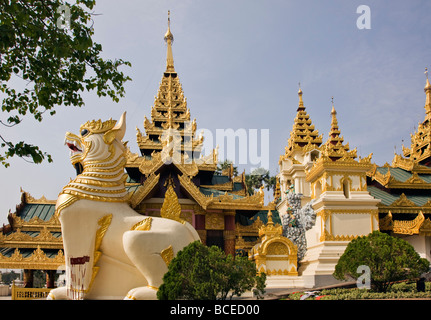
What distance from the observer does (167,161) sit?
16953 mm

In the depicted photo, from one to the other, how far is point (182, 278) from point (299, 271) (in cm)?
994

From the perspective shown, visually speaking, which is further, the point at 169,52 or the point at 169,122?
the point at 169,52

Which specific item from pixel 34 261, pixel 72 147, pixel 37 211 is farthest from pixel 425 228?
pixel 37 211

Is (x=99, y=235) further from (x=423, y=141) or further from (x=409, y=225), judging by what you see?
(x=423, y=141)

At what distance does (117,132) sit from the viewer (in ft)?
32.9

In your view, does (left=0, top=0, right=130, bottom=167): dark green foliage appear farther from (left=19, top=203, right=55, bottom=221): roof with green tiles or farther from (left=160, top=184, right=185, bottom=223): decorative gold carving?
(left=19, top=203, right=55, bottom=221): roof with green tiles

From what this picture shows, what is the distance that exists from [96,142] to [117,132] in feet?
1.76

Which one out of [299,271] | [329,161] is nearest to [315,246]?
[299,271]

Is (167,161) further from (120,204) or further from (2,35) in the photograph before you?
(2,35)

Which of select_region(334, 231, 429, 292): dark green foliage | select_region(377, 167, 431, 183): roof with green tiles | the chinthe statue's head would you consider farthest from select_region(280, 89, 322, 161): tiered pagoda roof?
the chinthe statue's head

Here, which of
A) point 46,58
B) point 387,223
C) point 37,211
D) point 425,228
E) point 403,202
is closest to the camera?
point 46,58

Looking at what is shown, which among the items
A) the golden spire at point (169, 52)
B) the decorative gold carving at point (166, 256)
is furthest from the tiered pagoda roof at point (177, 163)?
the decorative gold carving at point (166, 256)

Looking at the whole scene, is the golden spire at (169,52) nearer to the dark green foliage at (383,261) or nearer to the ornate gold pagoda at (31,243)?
the ornate gold pagoda at (31,243)

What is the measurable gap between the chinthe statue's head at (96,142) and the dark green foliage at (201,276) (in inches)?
128
